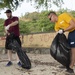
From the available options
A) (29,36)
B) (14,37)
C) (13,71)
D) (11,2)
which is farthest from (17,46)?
(29,36)

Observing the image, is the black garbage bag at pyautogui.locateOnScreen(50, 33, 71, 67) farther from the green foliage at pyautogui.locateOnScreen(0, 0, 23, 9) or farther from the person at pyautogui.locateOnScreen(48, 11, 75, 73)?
the green foliage at pyautogui.locateOnScreen(0, 0, 23, 9)

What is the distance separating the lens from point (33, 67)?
8.78 m

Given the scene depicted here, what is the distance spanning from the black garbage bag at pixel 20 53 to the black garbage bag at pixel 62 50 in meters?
1.06

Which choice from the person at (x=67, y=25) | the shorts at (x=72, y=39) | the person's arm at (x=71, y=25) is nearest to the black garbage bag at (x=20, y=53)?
the person at (x=67, y=25)

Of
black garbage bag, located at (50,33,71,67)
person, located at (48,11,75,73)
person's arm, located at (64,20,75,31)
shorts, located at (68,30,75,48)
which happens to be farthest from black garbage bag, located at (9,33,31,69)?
Answer: person's arm, located at (64,20,75,31)

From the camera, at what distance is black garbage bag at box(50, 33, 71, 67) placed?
774 cm

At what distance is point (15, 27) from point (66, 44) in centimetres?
185

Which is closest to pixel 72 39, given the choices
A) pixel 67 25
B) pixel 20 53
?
pixel 67 25

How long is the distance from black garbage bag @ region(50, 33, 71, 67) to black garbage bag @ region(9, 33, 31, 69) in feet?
3.48

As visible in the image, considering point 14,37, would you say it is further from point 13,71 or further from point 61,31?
point 61,31

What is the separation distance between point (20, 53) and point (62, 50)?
147cm

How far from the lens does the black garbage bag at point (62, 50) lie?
7742mm

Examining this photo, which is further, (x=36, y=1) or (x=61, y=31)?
(x=36, y=1)

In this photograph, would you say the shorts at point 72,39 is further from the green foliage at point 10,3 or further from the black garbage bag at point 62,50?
the green foliage at point 10,3
